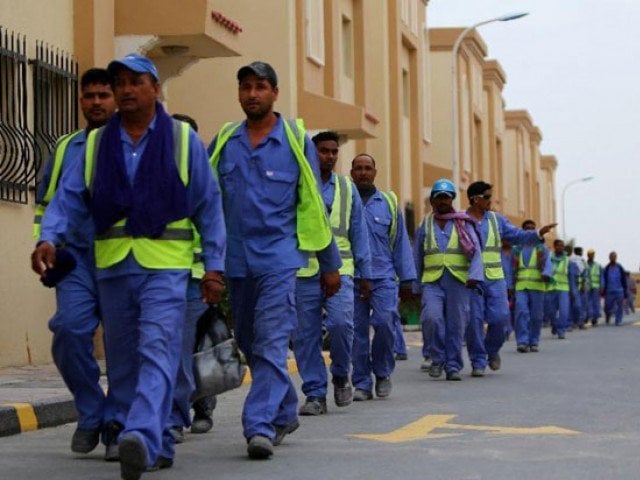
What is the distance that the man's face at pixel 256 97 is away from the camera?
899 centimetres

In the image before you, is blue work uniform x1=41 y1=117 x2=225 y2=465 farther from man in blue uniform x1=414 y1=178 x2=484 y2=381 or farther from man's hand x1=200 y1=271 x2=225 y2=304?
man in blue uniform x1=414 y1=178 x2=484 y2=381

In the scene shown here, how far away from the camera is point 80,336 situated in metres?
8.40

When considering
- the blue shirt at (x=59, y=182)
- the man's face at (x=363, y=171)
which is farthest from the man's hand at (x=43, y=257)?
the man's face at (x=363, y=171)

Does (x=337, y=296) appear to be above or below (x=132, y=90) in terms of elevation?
below

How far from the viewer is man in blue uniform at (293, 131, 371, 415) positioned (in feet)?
37.3

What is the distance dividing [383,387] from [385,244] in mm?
1134

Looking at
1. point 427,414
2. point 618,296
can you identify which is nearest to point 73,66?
point 427,414

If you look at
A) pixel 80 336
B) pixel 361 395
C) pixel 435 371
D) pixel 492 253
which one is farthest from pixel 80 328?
pixel 492 253

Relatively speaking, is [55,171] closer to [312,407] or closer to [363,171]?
[312,407]

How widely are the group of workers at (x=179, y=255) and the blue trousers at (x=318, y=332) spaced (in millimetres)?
10

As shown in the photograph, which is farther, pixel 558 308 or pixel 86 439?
pixel 558 308

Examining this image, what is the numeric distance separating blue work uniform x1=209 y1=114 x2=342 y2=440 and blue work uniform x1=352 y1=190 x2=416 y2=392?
12.4 ft

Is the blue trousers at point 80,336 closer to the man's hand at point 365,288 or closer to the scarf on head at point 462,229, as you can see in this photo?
the man's hand at point 365,288

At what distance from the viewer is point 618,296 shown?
44812 mm
